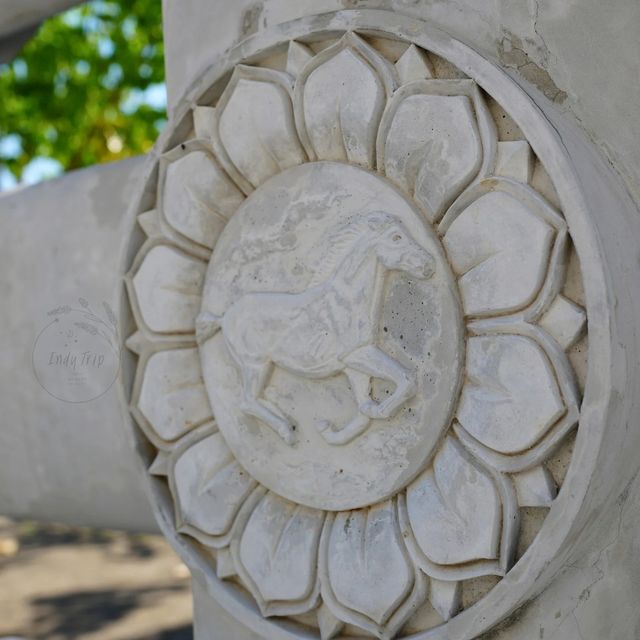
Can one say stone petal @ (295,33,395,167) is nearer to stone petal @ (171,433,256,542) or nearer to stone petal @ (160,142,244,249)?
stone petal @ (160,142,244,249)

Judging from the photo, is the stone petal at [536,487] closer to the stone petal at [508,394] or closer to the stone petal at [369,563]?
the stone petal at [508,394]

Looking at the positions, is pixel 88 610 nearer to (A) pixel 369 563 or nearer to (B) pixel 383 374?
(A) pixel 369 563

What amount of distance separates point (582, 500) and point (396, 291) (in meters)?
0.56

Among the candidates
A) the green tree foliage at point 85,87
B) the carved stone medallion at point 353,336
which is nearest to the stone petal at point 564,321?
the carved stone medallion at point 353,336

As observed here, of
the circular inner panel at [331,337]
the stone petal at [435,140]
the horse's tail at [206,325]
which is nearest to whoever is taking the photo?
the stone petal at [435,140]

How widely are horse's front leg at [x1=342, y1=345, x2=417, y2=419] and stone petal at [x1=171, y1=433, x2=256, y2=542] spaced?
1.47ft

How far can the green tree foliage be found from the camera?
25.5ft

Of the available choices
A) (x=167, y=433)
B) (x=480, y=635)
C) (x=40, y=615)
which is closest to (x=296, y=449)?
(x=167, y=433)

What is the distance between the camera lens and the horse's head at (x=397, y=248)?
1.90m

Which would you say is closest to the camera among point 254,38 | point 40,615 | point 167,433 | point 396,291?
point 396,291

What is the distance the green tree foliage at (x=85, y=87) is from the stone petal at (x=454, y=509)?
6494 millimetres

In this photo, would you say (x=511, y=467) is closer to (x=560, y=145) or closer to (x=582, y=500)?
(x=582, y=500)

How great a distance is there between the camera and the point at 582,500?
1.70m

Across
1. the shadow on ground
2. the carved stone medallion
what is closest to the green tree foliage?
the shadow on ground
